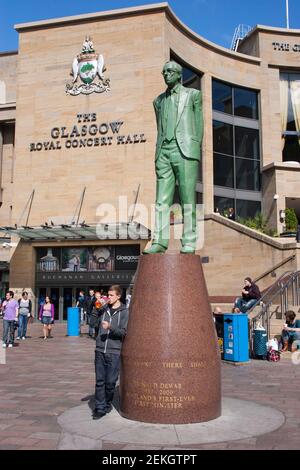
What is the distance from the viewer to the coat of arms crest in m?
27.9

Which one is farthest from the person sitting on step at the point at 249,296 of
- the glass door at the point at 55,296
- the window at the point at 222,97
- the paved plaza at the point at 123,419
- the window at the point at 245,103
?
the window at the point at 245,103

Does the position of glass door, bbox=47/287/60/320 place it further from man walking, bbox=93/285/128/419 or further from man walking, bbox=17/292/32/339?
man walking, bbox=93/285/128/419

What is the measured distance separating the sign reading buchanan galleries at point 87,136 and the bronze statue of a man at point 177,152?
63.6 ft

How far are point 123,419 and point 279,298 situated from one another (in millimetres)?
9869

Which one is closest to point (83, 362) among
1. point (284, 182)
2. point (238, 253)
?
point (238, 253)

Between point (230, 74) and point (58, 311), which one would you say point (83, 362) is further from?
point (230, 74)

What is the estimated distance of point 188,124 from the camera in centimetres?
735

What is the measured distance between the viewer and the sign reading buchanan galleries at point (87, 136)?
88.9 feet

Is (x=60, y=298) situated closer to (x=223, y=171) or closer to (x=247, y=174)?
(x=223, y=171)

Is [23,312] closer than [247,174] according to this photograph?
Yes

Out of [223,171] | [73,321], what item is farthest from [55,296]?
[223,171]

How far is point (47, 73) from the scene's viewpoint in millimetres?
29031

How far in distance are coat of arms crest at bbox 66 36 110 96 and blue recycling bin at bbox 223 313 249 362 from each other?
19.8 metres

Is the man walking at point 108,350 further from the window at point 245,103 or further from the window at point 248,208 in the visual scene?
the window at point 245,103
